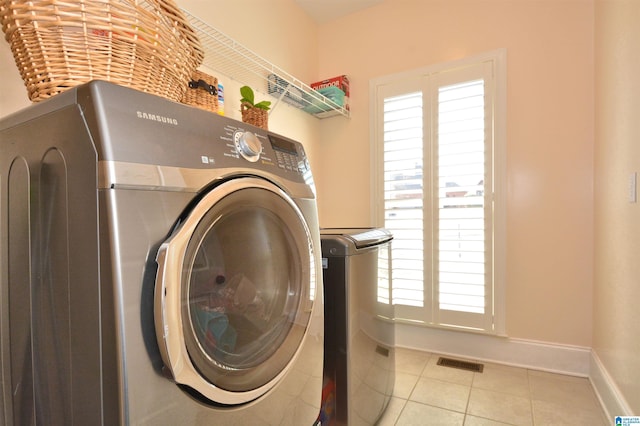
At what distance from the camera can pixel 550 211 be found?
1880 millimetres

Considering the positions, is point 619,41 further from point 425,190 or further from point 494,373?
point 494,373

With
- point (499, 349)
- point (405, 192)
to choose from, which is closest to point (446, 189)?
point (405, 192)

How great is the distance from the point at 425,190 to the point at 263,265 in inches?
64.7

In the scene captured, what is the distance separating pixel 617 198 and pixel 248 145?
5.42 ft

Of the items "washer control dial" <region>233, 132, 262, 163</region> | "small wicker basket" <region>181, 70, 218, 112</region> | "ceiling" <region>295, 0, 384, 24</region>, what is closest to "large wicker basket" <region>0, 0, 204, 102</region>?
"washer control dial" <region>233, 132, 262, 163</region>

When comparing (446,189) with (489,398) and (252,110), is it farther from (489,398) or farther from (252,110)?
(252,110)

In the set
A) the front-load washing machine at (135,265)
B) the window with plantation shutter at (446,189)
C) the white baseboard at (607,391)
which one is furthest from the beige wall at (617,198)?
the front-load washing machine at (135,265)

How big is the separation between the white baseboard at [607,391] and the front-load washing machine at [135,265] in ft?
4.89

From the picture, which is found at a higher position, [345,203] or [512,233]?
[345,203]

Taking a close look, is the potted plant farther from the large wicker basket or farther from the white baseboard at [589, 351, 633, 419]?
the white baseboard at [589, 351, 633, 419]

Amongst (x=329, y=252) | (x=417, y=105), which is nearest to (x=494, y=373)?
(x=329, y=252)

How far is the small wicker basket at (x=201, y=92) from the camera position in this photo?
1.15 m

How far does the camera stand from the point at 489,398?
5.34ft

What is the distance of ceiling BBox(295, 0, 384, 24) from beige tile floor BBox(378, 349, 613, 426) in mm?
2661
